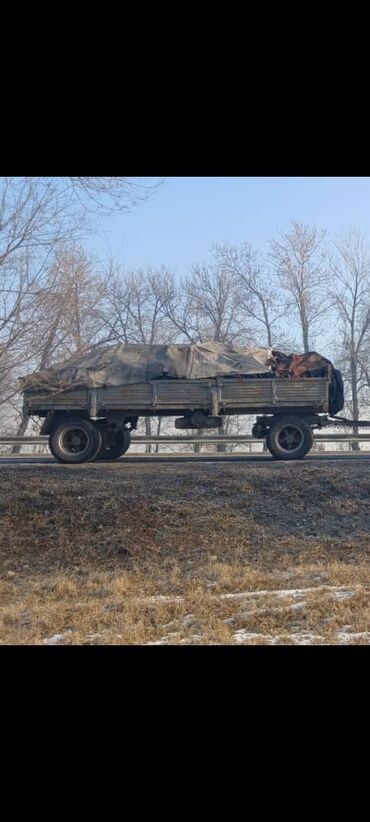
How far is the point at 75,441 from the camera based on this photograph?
15.0 metres

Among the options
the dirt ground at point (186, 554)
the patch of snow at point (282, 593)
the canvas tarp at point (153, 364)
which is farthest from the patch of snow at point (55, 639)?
the canvas tarp at point (153, 364)

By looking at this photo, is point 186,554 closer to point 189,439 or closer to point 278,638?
point 278,638

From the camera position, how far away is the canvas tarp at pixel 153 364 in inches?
569

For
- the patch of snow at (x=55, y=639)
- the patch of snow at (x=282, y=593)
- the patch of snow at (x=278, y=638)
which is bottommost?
the patch of snow at (x=55, y=639)

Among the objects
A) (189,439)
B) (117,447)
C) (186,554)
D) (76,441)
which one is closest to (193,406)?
(117,447)

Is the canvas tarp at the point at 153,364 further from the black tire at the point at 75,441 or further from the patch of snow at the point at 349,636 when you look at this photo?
the patch of snow at the point at 349,636

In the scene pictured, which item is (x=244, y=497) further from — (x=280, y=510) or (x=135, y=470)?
(x=135, y=470)

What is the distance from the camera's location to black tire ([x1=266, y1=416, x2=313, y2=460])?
587 inches

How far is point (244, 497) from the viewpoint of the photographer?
35.6 feet

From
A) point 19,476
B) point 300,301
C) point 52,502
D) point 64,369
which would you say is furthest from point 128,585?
point 300,301

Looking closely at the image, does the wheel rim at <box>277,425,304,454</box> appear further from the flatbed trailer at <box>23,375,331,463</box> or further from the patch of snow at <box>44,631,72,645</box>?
the patch of snow at <box>44,631,72,645</box>

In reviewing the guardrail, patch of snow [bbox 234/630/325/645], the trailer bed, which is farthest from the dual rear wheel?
patch of snow [bbox 234/630/325/645]

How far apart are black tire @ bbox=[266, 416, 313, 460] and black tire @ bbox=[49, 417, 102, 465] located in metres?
3.46

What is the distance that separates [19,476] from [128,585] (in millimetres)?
4694
